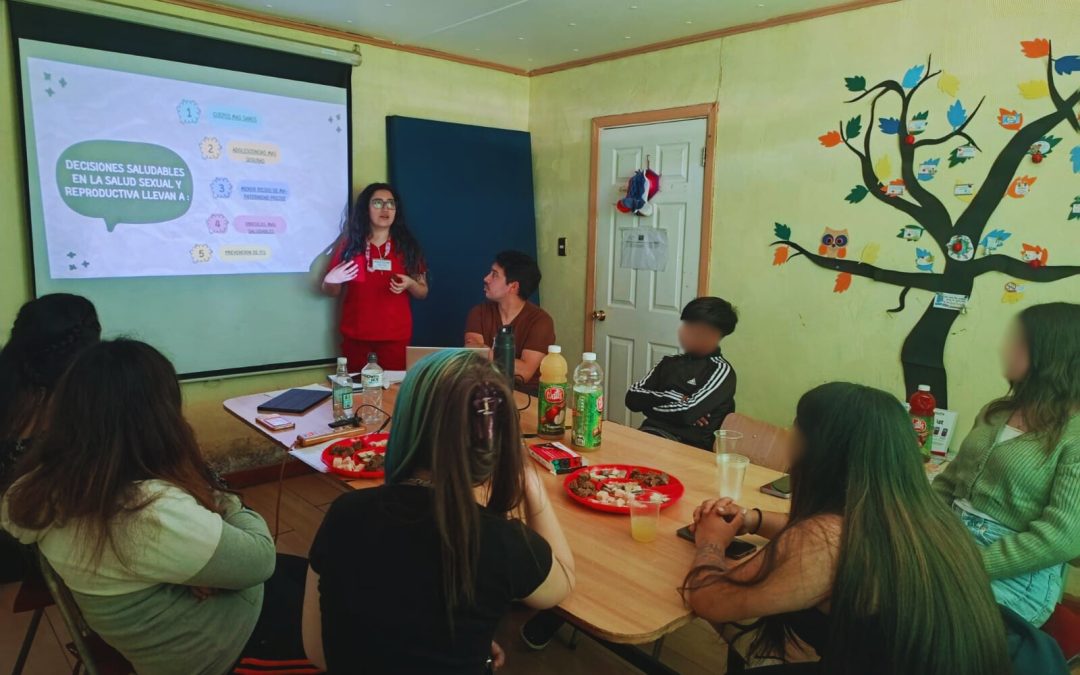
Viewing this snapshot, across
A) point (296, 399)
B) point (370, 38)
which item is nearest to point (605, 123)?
point (370, 38)

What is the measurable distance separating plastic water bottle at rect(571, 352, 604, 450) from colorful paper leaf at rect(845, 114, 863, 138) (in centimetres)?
197

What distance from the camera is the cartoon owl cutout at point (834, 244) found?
3250 millimetres

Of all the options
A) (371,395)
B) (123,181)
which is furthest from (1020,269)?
(123,181)

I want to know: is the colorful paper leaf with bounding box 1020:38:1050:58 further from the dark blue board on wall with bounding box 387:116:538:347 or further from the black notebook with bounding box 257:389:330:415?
the black notebook with bounding box 257:389:330:415

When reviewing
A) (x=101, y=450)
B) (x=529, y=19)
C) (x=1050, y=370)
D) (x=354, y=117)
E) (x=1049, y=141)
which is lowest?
(x=101, y=450)

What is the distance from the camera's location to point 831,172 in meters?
3.27

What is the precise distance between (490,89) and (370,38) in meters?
0.90

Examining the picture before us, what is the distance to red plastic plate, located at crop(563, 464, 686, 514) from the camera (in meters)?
1.64

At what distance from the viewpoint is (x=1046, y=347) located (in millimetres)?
1633

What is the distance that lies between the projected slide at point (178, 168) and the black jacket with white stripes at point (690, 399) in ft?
7.14

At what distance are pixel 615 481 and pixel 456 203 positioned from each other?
2907mm

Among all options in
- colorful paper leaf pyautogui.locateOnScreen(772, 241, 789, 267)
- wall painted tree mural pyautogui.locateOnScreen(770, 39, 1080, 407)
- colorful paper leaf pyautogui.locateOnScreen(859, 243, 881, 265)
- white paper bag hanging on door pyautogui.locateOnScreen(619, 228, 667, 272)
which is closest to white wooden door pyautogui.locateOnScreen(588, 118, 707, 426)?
white paper bag hanging on door pyautogui.locateOnScreen(619, 228, 667, 272)

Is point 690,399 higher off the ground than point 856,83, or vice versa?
point 856,83

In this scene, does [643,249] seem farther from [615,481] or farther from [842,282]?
[615,481]
